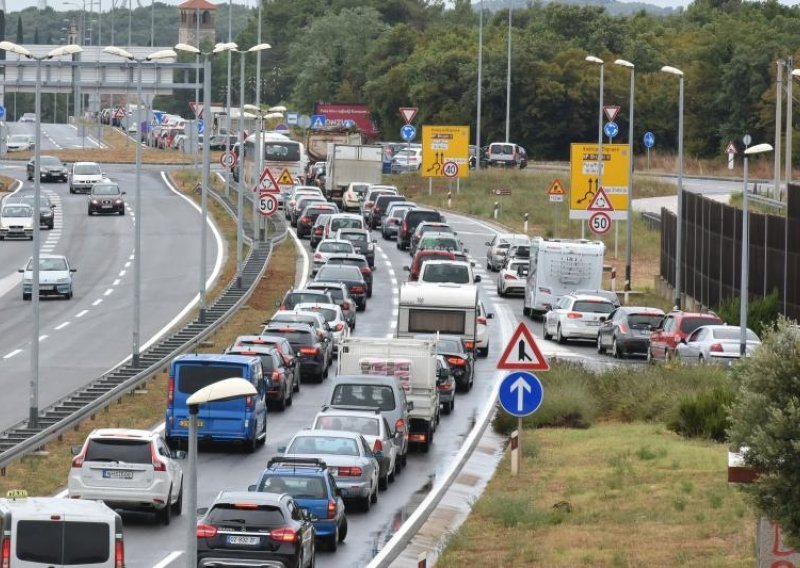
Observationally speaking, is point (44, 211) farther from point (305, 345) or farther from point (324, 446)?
point (324, 446)

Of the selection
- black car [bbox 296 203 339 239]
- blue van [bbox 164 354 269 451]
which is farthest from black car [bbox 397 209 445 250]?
blue van [bbox 164 354 269 451]

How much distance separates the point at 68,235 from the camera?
77.8 meters

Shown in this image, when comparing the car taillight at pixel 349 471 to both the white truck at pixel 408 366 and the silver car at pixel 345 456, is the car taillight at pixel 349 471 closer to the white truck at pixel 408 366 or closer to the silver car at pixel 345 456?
the silver car at pixel 345 456

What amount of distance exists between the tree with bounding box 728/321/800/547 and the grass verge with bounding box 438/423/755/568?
7.43 feet

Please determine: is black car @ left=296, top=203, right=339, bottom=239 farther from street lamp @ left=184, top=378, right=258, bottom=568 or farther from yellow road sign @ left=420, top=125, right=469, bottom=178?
street lamp @ left=184, top=378, right=258, bottom=568

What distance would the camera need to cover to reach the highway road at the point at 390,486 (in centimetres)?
2478

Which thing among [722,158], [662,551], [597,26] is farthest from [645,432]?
[597,26]

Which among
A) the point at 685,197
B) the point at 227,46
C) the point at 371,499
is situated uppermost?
the point at 227,46

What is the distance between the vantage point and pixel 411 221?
244 feet

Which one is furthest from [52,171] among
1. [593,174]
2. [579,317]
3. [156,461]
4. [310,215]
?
[156,461]

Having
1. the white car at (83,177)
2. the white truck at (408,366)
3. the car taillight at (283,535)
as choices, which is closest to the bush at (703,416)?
the white truck at (408,366)

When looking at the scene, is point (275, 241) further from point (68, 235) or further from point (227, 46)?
point (227, 46)

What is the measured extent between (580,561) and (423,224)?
47.9m

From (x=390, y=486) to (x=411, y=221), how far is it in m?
44.0
